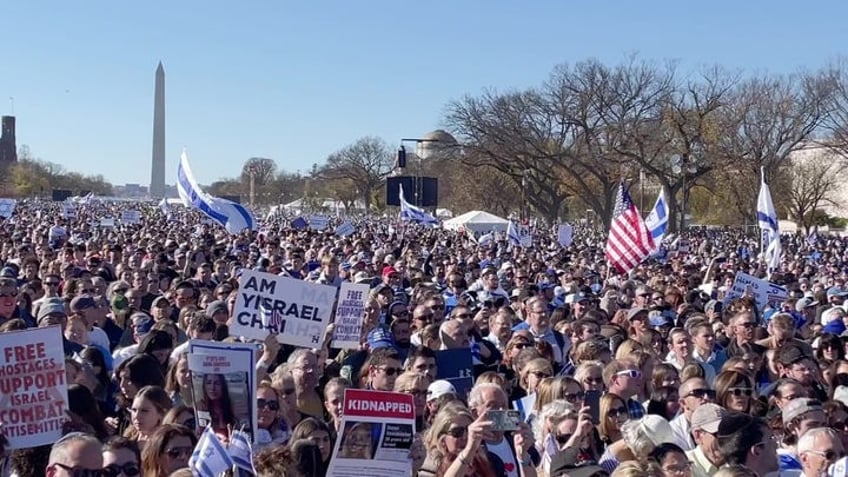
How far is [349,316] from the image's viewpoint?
934 cm

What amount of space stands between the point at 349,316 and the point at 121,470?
4800 mm

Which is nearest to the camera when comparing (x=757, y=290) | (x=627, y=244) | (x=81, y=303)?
(x=81, y=303)

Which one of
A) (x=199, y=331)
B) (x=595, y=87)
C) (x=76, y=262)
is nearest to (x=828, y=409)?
(x=199, y=331)

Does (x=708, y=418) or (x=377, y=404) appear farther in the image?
(x=708, y=418)

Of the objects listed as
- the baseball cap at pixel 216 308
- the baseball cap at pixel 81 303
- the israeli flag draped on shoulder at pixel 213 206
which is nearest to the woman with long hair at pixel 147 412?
the baseball cap at pixel 81 303

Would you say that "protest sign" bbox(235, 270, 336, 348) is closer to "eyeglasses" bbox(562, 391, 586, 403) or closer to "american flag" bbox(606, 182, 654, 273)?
"eyeglasses" bbox(562, 391, 586, 403)

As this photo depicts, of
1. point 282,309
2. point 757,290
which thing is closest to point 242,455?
point 282,309

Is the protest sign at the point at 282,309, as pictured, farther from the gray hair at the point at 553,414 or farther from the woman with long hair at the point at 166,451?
the woman with long hair at the point at 166,451

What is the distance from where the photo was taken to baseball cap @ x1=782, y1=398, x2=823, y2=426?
592cm

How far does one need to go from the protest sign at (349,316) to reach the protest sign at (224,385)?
148 inches

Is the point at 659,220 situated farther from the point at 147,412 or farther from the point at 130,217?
the point at 130,217

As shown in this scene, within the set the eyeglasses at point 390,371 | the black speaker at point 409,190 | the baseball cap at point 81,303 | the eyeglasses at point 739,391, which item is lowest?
the eyeglasses at point 739,391

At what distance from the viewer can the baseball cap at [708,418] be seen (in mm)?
5449

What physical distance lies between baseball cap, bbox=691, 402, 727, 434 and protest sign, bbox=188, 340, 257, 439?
85.7 inches
